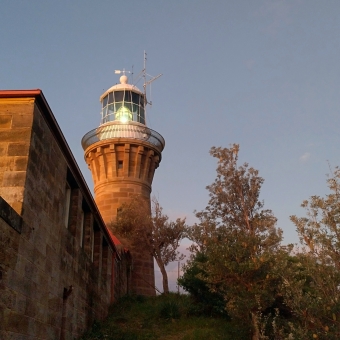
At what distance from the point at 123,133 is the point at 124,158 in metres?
1.61

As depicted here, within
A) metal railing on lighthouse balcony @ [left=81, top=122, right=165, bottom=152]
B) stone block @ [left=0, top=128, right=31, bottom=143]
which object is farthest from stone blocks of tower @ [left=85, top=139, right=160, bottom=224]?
stone block @ [left=0, top=128, right=31, bottom=143]

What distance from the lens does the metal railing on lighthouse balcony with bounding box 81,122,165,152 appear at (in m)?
25.0

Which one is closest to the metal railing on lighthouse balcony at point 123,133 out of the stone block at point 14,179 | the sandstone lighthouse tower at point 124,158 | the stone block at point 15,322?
the sandstone lighthouse tower at point 124,158

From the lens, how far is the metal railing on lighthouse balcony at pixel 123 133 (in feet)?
82.2

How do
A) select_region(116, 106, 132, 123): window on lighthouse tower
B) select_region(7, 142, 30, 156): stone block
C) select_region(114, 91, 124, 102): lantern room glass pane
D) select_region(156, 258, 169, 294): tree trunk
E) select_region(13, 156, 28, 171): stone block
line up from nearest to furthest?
select_region(13, 156, 28, 171): stone block → select_region(7, 142, 30, 156): stone block → select_region(156, 258, 169, 294): tree trunk → select_region(116, 106, 132, 123): window on lighthouse tower → select_region(114, 91, 124, 102): lantern room glass pane

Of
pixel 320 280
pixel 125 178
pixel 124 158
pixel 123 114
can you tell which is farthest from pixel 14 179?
pixel 123 114

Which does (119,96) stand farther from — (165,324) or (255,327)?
(255,327)

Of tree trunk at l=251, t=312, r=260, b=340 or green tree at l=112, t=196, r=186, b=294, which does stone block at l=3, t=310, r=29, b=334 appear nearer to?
tree trunk at l=251, t=312, r=260, b=340

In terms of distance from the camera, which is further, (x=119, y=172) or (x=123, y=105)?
(x=123, y=105)

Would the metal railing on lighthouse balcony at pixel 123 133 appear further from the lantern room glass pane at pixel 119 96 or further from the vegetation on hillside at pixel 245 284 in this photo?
the vegetation on hillside at pixel 245 284

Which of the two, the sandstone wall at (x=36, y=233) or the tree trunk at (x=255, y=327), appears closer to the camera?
the sandstone wall at (x=36, y=233)

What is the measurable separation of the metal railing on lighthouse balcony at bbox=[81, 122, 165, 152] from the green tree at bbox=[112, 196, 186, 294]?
470 cm

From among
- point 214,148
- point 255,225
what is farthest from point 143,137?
point 255,225

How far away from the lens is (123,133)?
985 inches
